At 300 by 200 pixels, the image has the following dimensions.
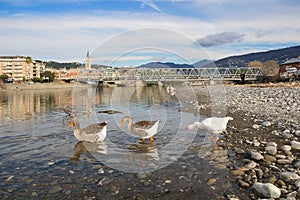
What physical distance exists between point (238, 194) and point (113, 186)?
336cm

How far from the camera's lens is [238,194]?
6480 mm

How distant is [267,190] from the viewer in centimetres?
630

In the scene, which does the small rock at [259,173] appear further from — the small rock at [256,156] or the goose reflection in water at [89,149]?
the goose reflection in water at [89,149]

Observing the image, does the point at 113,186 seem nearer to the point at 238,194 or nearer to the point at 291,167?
the point at 238,194

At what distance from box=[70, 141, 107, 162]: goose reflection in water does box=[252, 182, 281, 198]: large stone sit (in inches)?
231

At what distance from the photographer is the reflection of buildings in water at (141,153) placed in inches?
376

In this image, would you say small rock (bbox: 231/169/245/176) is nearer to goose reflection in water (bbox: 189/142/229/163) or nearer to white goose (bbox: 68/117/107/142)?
goose reflection in water (bbox: 189/142/229/163)

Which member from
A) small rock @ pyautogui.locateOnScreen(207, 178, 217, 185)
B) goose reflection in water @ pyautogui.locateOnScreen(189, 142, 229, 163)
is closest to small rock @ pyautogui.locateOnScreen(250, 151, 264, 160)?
goose reflection in water @ pyautogui.locateOnScreen(189, 142, 229, 163)

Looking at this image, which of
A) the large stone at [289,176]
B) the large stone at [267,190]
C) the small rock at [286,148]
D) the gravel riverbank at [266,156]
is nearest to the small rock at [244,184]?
the gravel riverbank at [266,156]

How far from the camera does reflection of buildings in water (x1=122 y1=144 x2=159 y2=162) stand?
376 inches

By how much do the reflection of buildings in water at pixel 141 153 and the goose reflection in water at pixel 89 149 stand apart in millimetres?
1077

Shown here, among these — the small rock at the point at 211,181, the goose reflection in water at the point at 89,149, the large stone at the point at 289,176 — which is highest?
the large stone at the point at 289,176

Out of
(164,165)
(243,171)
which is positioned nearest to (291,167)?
(243,171)

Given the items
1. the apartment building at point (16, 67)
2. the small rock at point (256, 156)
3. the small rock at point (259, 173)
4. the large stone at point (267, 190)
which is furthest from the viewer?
the apartment building at point (16, 67)
